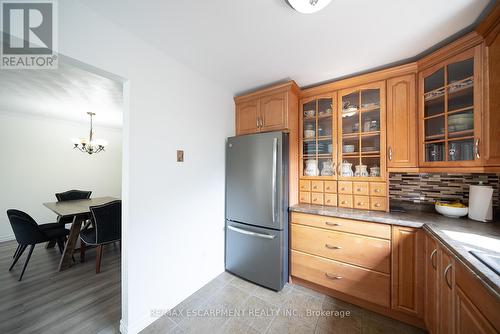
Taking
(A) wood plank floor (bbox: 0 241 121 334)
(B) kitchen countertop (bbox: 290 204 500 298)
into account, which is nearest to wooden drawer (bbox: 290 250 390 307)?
(B) kitchen countertop (bbox: 290 204 500 298)

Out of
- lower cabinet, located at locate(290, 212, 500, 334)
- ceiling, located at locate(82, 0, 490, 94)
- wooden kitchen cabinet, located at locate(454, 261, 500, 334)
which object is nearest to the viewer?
wooden kitchen cabinet, located at locate(454, 261, 500, 334)

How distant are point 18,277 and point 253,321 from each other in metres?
2.86

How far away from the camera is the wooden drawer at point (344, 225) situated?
149 cm

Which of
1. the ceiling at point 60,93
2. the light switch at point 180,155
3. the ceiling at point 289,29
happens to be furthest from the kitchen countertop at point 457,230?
the ceiling at point 60,93

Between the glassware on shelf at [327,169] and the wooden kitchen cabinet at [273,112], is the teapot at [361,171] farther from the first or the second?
the wooden kitchen cabinet at [273,112]

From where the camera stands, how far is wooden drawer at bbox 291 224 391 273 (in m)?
1.49

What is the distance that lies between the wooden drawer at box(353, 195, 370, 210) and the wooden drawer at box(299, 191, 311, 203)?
484 mm

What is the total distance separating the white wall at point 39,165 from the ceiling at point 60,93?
33 centimetres

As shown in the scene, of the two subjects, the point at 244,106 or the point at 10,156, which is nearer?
the point at 244,106

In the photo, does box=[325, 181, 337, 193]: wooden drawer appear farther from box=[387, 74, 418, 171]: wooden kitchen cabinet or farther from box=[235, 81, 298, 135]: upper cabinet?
box=[235, 81, 298, 135]: upper cabinet

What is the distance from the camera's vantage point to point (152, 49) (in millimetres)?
1484

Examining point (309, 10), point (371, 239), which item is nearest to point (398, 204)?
point (371, 239)

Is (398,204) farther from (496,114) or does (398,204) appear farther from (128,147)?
(128,147)

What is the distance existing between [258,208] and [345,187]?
0.99 m
